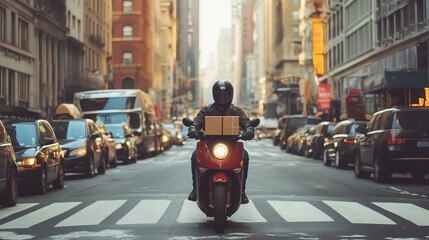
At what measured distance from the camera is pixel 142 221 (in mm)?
12172

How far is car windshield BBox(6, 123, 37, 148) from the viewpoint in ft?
60.5

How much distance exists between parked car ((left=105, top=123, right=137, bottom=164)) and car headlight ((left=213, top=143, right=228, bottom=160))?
23.6 metres

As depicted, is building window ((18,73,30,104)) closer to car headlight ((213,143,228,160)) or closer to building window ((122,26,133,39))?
car headlight ((213,143,228,160))

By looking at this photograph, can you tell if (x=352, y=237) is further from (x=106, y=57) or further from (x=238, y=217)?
(x=106, y=57)

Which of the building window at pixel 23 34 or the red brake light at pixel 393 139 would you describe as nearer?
the red brake light at pixel 393 139

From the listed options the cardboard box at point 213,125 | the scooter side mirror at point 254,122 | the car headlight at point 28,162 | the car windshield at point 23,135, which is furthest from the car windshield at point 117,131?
the cardboard box at point 213,125

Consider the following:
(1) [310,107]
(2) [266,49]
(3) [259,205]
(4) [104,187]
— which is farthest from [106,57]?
(2) [266,49]

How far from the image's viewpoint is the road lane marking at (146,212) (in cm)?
1225

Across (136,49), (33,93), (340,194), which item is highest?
(136,49)

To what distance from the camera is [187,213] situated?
13359 millimetres

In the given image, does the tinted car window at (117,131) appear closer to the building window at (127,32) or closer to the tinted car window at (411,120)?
the tinted car window at (411,120)

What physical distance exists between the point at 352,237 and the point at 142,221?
3199mm

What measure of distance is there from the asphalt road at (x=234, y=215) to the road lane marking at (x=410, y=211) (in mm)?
15

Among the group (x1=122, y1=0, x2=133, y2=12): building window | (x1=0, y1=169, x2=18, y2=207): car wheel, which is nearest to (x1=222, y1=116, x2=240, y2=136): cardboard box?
(x1=0, y1=169, x2=18, y2=207): car wheel
